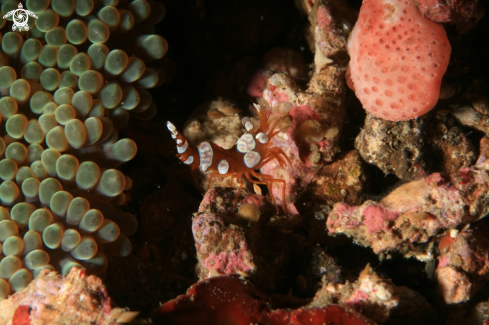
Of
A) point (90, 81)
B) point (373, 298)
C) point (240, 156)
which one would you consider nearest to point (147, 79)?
point (90, 81)

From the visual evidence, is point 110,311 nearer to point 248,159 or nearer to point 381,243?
point 248,159

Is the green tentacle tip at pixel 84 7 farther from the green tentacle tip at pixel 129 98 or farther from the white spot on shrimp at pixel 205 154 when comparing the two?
the white spot on shrimp at pixel 205 154

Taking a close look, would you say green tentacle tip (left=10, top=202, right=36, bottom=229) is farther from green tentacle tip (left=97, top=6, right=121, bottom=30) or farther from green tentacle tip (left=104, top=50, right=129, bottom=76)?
green tentacle tip (left=97, top=6, right=121, bottom=30)

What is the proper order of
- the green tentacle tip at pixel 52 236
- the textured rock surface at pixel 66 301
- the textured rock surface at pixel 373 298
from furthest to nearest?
the green tentacle tip at pixel 52 236 → the textured rock surface at pixel 373 298 → the textured rock surface at pixel 66 301

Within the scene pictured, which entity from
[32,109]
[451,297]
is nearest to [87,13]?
[32,109]

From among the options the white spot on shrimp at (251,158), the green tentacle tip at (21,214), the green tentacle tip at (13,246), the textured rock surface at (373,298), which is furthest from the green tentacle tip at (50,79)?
the textured rock surface at (373,298)

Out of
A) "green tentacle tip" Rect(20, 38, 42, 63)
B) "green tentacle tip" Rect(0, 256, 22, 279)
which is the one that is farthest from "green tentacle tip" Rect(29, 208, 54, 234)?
"green tentacle tip" Rect(20, 38, 42, 63)
